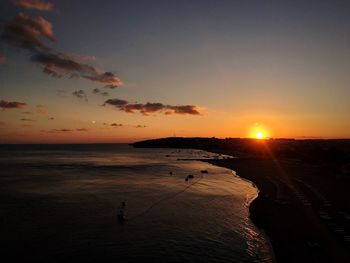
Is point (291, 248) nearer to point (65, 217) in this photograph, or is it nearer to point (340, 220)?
point (340, 220)

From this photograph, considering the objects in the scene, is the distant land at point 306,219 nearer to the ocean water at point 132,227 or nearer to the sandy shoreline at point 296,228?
the sandy shoreline at point 296,228

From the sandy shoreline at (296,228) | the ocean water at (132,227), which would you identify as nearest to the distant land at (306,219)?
the sandy shoreline at (296,228)

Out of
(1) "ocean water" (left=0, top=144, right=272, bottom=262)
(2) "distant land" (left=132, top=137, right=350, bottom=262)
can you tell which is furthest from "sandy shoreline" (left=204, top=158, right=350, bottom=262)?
(1) "ocean water" (left=0, top=144, right=272, bottom=262)

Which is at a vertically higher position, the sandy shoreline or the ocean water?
the sandy shoreline

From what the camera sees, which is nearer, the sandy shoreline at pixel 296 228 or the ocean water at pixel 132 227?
the sandy shoreline at pixel 296 228

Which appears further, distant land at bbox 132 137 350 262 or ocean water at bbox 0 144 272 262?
ocean water at bbox 0 144 272 262

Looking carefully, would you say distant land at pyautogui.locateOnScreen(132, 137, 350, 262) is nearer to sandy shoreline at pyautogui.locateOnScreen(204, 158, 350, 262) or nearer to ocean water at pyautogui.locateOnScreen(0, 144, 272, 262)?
sandy shoreline at pyautogui.locateOnScreen(204, 158, 350, 262)

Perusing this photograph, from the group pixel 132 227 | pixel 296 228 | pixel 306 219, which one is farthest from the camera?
pixel 132 227

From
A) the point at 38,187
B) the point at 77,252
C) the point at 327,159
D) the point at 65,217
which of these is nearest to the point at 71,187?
the point at 38,187

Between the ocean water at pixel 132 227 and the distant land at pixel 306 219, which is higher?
the distant land at pixel 306 219

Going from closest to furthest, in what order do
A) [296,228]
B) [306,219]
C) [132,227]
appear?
[296,228] → [306,219] → [132,227]

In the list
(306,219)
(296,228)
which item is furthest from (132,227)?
(306,219)

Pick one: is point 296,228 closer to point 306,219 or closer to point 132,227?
point 306,219
